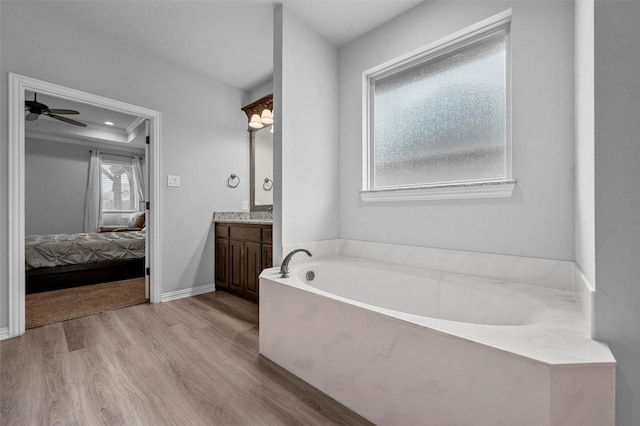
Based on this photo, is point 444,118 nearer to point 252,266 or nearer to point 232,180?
point 252,266

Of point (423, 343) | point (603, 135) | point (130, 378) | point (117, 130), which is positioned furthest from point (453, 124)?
point (117, 130)

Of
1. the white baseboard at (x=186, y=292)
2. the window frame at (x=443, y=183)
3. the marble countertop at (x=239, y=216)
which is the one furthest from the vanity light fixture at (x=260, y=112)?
the white baseboard at (x=186, y=292)

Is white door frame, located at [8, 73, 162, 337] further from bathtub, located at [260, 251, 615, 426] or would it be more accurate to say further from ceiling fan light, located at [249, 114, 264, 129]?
bathtub, located at [260, 251, 615, 426]

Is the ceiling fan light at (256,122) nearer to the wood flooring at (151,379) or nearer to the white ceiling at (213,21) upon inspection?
the white ceiling at (213,21)

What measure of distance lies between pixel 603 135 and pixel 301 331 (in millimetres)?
1483

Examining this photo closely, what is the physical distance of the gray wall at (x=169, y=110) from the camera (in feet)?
6.53

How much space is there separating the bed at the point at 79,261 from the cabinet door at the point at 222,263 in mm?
1491

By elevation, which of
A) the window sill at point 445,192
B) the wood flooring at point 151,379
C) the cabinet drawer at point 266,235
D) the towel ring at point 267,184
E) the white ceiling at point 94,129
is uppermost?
the white ceiling at point 94,129

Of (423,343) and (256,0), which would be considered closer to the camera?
(423,343)

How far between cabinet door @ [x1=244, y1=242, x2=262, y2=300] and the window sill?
3.85 feet

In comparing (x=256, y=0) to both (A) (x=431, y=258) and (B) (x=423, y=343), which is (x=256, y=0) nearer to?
(A) (x=431, y=258)

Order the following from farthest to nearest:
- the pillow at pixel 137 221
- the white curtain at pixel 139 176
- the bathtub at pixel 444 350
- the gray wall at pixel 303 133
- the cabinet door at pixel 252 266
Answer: the white curtain at pixel 139 176, the pillow at pixel 137 221, the cabinet door at pixel 252 266, the gray wall at pixel 303 133, the bathtub at pixel 444 350

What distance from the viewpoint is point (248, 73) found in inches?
121

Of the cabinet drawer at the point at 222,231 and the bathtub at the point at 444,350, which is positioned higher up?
the cabinet drawer at the point at 222,231
